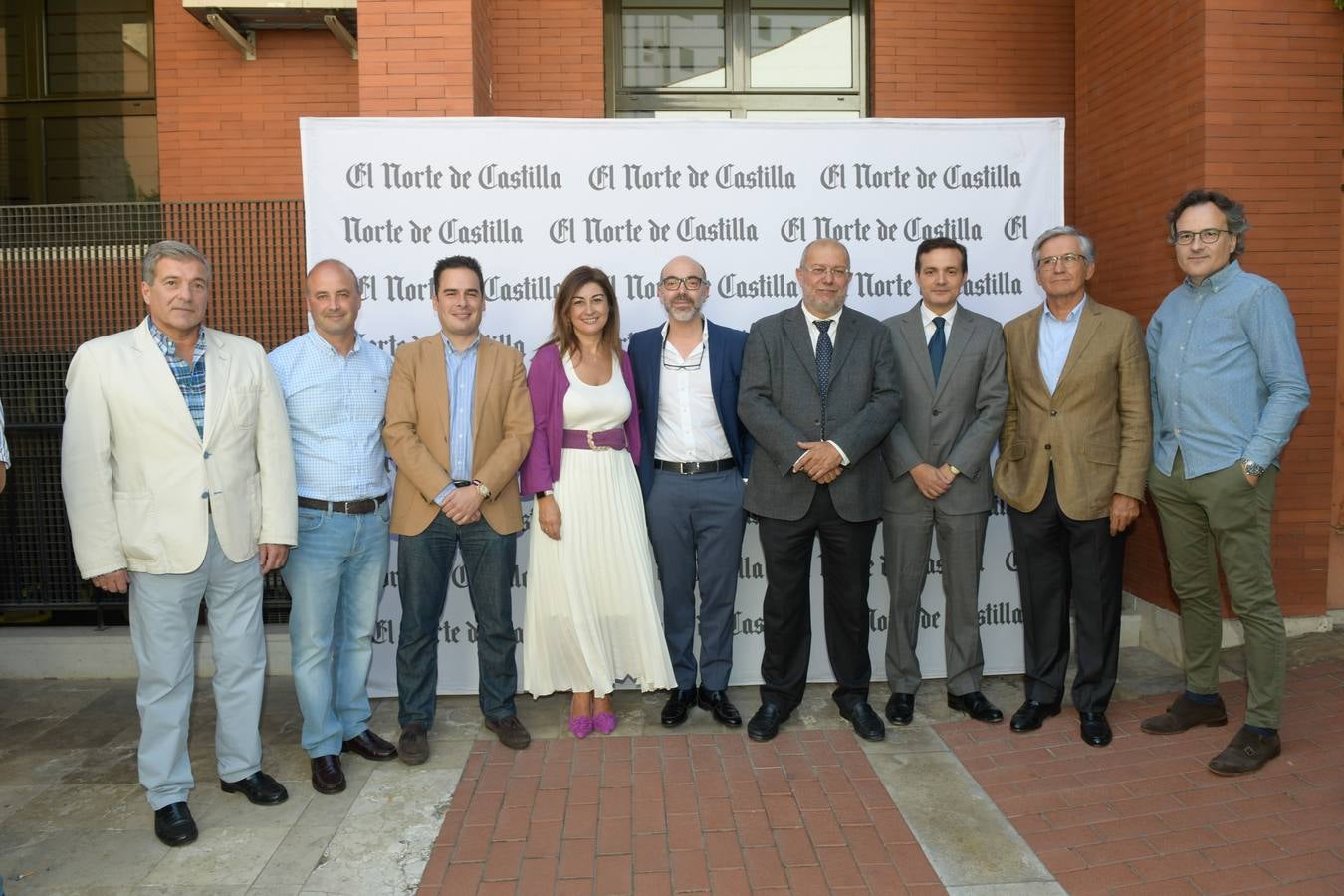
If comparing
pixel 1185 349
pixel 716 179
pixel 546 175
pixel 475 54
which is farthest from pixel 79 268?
pixel 1185 349

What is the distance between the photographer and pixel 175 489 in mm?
3570

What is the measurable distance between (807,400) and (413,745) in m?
2.26

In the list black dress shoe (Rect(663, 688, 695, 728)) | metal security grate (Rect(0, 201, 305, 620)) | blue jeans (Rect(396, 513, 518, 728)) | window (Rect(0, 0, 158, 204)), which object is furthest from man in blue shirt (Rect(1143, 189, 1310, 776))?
window (Rect(0, 0, 158, 204))

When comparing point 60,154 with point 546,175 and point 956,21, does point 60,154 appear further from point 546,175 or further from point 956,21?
point 956,21

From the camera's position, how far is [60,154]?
26.1 ft

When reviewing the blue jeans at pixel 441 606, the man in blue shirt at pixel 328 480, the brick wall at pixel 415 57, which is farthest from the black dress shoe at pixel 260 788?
the brick wall at pixel 415 57

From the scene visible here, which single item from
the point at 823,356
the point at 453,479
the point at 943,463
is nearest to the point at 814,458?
the point at 823,356

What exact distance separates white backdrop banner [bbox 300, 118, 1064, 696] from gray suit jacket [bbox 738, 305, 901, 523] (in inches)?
28.3

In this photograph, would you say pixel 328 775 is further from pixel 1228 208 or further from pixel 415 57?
pixel 1228 208

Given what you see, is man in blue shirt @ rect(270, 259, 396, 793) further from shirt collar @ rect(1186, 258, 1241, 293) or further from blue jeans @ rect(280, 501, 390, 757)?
shirt collar @ rect(1186, 258, 1241, 293)

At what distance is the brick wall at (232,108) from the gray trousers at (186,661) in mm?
4528

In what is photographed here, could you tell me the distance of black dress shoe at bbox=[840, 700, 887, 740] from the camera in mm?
4344

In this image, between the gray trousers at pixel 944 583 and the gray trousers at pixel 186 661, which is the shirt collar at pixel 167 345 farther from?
the gray trousers at pixel 944 583

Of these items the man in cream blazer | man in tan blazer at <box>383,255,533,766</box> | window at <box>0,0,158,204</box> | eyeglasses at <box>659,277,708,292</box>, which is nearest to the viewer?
the man in cream blazer
